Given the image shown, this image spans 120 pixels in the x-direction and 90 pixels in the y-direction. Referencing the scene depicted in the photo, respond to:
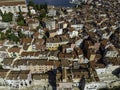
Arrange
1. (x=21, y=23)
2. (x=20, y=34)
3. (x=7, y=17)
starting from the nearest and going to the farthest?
(x=20, y=34), (x=21, y=23), (x=7, y=17)

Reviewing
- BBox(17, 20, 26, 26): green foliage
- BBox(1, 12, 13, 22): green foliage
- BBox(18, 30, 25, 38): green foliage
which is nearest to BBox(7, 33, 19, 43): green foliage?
BBox(18, 30, 25, 38): green foliage

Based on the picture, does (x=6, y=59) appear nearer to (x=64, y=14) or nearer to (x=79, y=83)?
(x=79, y=83)

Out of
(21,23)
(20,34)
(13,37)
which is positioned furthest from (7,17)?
(13,37)

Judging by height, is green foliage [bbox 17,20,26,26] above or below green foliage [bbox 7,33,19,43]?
above

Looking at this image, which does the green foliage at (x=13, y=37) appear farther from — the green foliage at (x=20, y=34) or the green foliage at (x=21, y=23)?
Result: the green foliage at (x=21, y=23)

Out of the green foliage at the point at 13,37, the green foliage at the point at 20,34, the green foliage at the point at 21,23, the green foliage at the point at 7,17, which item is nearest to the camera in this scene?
the green foliage at the point at 13,37

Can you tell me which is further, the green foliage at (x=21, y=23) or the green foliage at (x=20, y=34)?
the green foliage at (x=21, y=23)

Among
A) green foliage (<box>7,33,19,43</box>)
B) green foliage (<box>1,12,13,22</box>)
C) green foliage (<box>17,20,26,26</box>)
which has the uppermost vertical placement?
green foliage (<box>1,12,13,22</box>)

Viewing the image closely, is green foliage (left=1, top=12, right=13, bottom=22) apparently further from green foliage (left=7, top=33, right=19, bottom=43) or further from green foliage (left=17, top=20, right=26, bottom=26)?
green foliage (left=7, top=33, right=19, bottom=43)

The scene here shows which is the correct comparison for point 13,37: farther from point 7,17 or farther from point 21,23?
point 7,17

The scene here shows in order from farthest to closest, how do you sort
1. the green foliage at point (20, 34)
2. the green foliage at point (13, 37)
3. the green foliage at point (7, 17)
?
the green foliage at point (7, 17)
the green foliage at point (20, 34)
the green foliage at point (13, 37)

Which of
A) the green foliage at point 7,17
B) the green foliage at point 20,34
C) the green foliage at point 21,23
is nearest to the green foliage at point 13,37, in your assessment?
the green foliage at point 20,34
